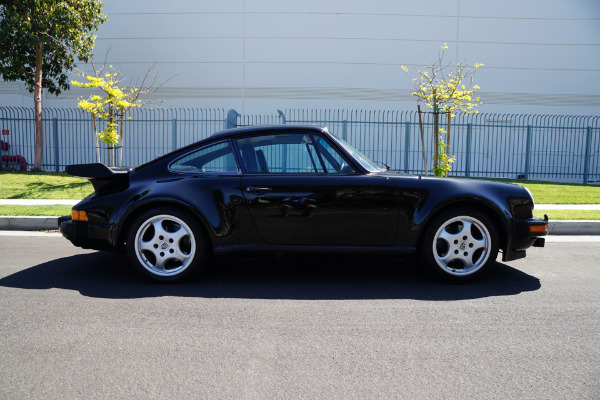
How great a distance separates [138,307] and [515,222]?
10.4ft

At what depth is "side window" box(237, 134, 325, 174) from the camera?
4.53m

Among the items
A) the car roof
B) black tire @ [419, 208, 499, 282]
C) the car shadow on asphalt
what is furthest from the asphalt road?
the car roof

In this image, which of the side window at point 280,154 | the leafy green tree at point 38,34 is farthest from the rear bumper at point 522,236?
the leafy green tree at point 38,34

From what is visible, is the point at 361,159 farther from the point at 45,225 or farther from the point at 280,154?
the point at 45,225

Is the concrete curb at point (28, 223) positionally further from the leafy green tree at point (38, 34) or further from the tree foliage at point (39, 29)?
the tree foliage at point (39, 29)

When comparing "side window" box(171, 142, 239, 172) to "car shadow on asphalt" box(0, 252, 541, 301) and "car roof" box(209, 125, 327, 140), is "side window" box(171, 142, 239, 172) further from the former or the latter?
"car shadow on asphalt" box(0, 252, 541, 301)

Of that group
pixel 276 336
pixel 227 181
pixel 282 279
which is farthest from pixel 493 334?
pixel 227 181

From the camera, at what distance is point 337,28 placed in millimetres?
21922

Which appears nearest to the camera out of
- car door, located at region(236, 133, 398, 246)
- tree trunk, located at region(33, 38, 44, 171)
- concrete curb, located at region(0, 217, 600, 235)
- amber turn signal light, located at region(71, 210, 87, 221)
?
car door, located at region(236, 133, 398, 246)

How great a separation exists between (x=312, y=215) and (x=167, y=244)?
4.18 ft

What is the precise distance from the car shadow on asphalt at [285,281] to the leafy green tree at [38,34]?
12147mm

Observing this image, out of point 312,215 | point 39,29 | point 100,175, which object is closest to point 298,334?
point 312,215

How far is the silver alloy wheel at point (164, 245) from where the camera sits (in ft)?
14.5

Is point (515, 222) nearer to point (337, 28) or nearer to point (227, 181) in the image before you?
point (227, 181)
